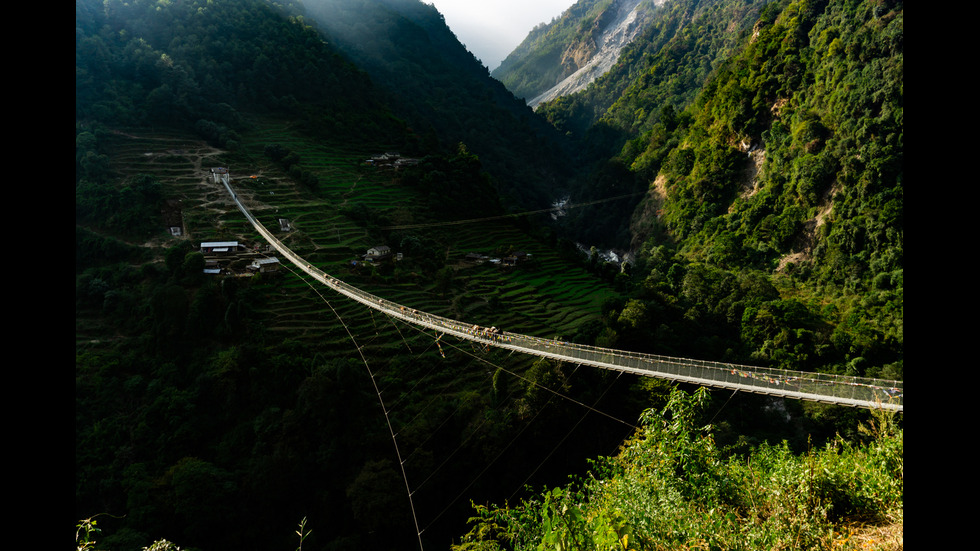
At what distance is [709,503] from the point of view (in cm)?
569

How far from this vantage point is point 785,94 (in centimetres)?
3098

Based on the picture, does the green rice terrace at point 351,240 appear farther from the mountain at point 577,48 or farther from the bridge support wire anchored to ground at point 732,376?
the mountain at point 577,48

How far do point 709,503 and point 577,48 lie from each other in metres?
107

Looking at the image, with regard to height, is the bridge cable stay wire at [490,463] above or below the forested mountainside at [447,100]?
below

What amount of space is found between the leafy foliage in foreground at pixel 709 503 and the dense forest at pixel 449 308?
0.04 metres

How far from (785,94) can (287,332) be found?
1307 inches

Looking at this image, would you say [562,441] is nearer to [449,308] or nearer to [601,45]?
[449,308]

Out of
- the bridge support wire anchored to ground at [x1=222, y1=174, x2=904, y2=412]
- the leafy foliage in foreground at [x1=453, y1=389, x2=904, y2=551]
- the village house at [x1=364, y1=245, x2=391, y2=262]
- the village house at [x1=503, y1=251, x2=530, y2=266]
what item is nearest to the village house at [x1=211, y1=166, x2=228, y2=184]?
the village house at [x1=364, y1=245, x2=391, y2=262]

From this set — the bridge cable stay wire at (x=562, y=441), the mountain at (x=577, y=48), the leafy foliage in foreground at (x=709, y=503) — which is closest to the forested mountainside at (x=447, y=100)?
the mountain at (x=577, y=48)

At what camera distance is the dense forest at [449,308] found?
7207mm

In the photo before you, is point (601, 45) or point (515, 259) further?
point (601, 45)

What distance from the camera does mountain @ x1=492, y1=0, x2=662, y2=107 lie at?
91.3m

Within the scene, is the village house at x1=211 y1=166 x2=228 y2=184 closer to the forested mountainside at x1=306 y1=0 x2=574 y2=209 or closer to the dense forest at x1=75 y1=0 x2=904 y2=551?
the dense forest at x1=75 y1=0 x2=904 y2=551

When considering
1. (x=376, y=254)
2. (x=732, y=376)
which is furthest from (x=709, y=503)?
(x=376, y=254)
